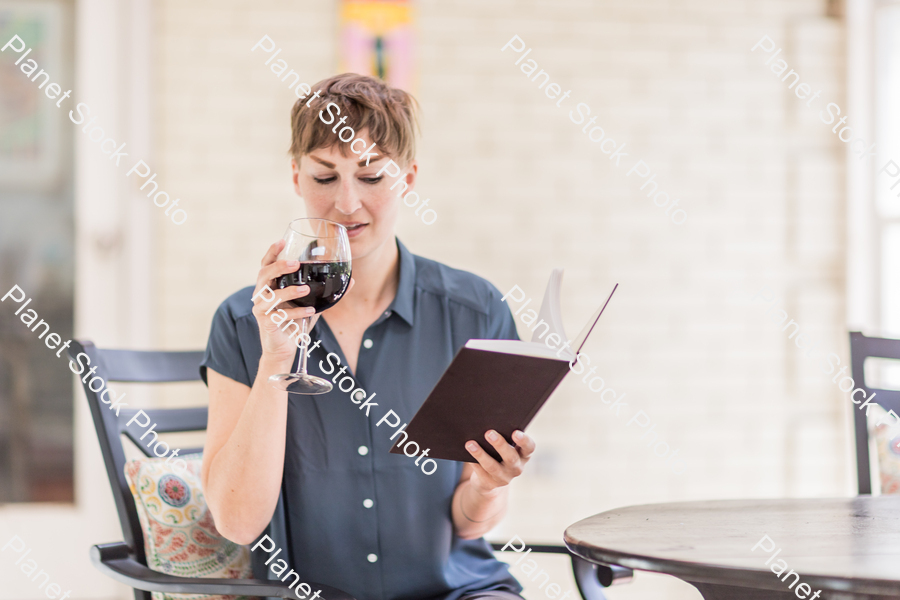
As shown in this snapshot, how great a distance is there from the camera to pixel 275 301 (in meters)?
1.20

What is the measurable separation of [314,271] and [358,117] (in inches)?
15.2

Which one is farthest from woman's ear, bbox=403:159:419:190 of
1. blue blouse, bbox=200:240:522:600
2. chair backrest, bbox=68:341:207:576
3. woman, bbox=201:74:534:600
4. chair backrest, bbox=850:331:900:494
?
chair backrest, bbox=850:331:900:494

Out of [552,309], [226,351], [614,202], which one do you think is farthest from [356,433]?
[614,202]

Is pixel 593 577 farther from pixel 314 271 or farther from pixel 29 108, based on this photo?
pixel 29 108

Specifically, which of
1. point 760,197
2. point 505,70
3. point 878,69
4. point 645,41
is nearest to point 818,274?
point 760,197

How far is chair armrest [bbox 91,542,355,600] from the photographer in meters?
1.26

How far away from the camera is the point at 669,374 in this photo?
3.06m

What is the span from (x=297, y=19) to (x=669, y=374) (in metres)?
1.99

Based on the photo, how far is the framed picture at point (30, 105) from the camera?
2930 millimetres

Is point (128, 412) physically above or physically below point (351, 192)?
below

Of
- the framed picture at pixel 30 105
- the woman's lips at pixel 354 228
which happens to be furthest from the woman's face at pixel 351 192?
the framed picture at pixel 30 105

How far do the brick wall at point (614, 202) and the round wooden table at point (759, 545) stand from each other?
5.23 feet

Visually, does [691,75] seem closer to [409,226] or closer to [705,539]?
[409,226]

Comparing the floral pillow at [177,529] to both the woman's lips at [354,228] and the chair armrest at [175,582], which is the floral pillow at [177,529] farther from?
the woman's lips at [354,228]
